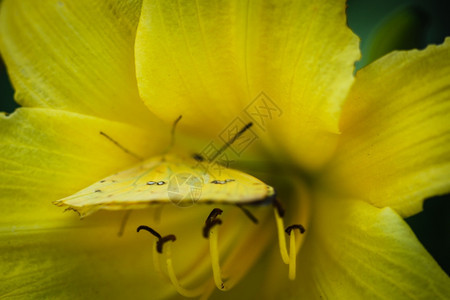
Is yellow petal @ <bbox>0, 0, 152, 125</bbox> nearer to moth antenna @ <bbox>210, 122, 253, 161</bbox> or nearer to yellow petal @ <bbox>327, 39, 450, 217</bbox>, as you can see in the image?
moth antenna @ <bbox>210, 122, 253, 161</bbox>

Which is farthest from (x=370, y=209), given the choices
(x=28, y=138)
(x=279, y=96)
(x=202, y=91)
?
(x=28, y=138)

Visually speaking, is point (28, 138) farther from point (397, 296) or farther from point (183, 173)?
point (397, 296)

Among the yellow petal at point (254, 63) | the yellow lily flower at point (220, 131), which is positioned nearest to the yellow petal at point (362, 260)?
the yellow lily flower at point (220, 131)

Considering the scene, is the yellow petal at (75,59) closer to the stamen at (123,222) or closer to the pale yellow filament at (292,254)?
the stamen at (123,222)

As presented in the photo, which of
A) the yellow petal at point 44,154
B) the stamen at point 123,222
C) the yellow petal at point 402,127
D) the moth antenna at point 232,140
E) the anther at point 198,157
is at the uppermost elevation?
the yellow petal at point 402,127

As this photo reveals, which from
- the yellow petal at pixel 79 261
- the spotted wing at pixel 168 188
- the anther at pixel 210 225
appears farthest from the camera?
the yellow petal at pixel 79 261

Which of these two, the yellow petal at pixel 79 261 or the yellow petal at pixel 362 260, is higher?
the yellow petal at pixel 362 260
